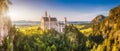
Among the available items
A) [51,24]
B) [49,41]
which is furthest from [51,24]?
[49,41]

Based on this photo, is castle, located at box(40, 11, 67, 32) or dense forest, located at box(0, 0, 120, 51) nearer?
dense forest, located at box(0, 0, 120, 51)

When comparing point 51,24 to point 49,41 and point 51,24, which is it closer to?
point 51,24

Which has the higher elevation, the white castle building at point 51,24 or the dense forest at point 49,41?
the white castle building at point 51,24

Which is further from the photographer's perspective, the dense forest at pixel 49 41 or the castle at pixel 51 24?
the castle at pixel 51 24

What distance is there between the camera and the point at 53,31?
171m

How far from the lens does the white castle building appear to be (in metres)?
179

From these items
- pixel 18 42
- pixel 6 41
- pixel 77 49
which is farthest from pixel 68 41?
pixel 6 41

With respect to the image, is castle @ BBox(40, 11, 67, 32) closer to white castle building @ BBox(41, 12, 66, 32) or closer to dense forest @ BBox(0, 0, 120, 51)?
white castle building @ BBox(41, 12, 66, 32)

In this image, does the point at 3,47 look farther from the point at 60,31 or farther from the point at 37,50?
the point at 60,31

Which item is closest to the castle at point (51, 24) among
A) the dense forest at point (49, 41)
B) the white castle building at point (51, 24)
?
the white castle building at point (51, 24)

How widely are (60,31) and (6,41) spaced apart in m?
72.3

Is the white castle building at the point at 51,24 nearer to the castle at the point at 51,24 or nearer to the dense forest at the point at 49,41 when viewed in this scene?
the castle at the point at 51,24

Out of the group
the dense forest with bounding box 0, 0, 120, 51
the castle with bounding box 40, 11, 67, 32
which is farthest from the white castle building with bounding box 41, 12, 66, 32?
the dense forest with bounding box 0, 0, 120, 51

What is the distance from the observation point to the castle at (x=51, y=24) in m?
179
